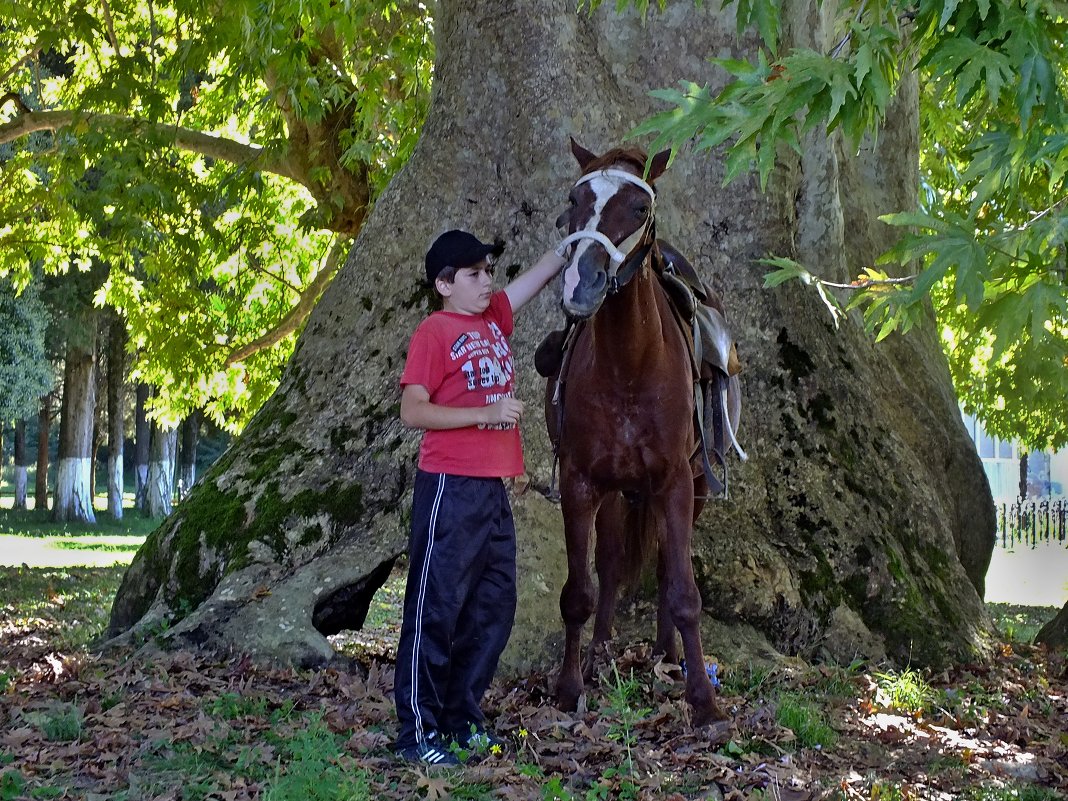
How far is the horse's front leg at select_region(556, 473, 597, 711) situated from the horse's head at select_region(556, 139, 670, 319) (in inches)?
47.5

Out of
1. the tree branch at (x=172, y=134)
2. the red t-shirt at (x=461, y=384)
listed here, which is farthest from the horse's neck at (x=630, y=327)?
the tree branch at (x=172, y=134)

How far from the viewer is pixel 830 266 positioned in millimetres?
10070

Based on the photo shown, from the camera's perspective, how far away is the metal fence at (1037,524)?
113ft

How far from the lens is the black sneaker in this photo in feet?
17.1

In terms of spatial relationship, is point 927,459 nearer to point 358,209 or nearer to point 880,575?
point 880,575

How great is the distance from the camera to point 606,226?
5.28 metres

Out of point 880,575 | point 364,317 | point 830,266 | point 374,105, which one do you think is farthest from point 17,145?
point 880,575

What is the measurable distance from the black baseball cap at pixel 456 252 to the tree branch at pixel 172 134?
898 cm

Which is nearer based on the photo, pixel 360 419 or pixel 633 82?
pixel 360 419

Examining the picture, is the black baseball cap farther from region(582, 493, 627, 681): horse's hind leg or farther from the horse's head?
region(582, 493, 627, 681): horse's hind leg

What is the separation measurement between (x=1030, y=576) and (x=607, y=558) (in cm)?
2062

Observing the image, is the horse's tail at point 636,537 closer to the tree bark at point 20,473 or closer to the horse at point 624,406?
the horse at point 624,406

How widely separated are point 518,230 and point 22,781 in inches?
203

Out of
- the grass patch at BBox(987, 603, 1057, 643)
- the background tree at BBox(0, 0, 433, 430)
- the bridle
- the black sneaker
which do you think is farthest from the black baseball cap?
the grass patch at BBox(987, 603, 1057, 643)
